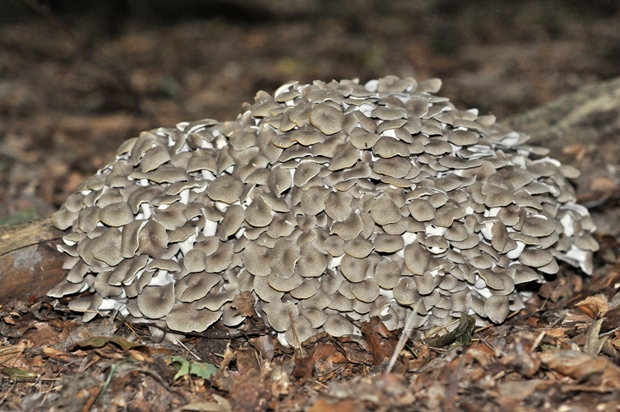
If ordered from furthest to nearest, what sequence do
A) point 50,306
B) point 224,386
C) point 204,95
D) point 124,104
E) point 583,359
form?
point 204,95, point 124,104, point 50,306, point 224,386, point 583,359

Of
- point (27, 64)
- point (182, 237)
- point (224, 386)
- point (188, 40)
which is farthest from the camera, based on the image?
point (188, 40)

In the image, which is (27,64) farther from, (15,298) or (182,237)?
(182,237)

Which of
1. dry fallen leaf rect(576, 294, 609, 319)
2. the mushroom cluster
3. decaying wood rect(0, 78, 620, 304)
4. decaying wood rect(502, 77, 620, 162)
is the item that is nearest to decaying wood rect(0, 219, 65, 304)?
decaying wood rect(0, 78, 620, 304)

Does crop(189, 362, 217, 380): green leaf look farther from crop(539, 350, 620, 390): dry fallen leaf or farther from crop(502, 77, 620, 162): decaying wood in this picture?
crop(502, 77, 620, 162): decaying wood

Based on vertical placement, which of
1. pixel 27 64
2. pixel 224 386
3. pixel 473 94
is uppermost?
pixel 224 386

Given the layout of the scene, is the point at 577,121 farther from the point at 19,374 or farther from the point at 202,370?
the point at 19,374

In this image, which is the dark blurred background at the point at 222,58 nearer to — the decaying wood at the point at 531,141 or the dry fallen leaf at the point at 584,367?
the decaying wood at the point at 531,141

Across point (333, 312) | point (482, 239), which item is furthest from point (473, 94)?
point (333, 312)
